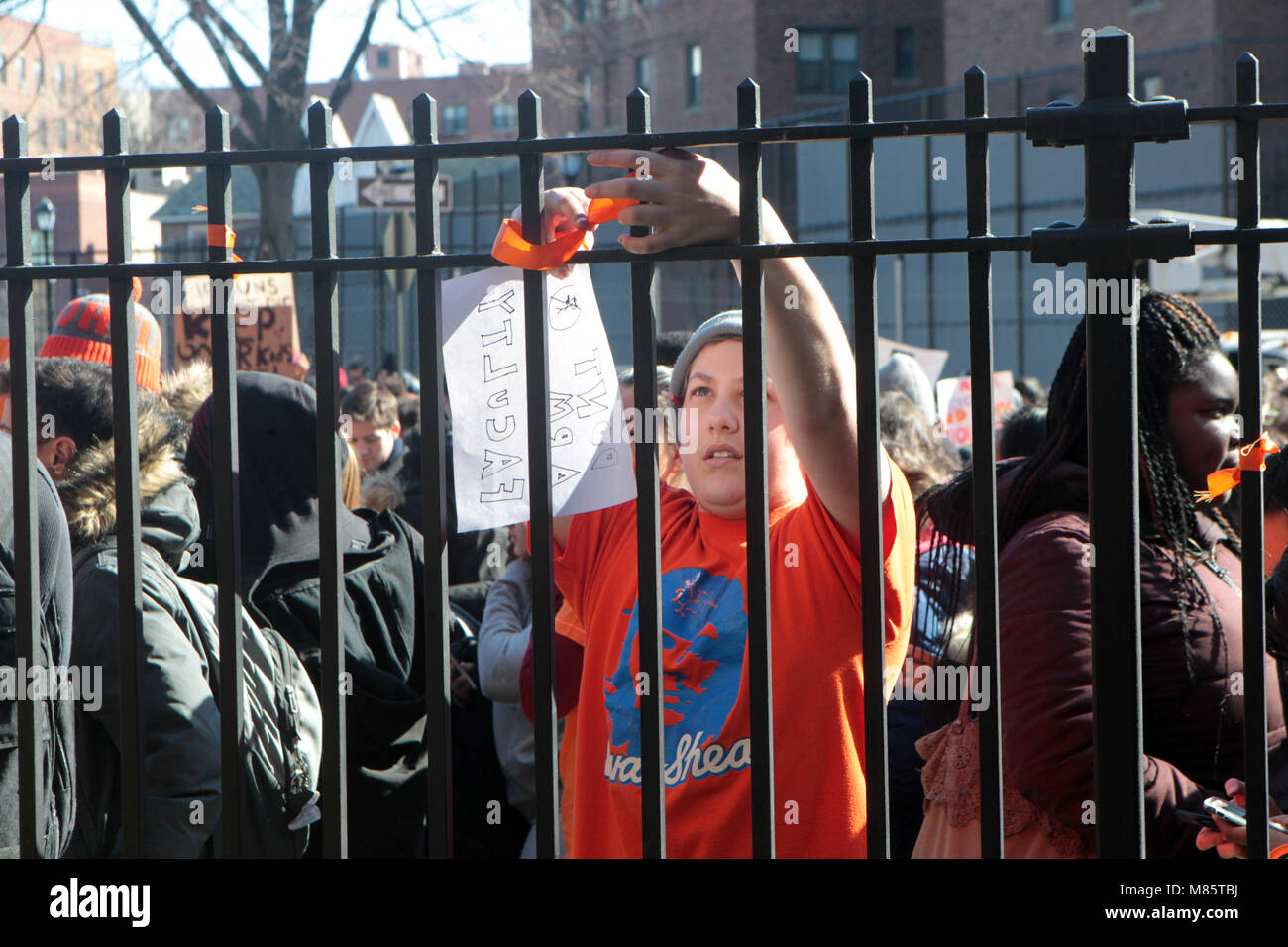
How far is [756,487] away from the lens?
6.13ft

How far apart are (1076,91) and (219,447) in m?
27.2

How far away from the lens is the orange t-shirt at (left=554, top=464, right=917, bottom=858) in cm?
209

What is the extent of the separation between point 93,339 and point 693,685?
8.51ft

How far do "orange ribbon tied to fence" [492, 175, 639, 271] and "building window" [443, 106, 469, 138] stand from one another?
2615 inches

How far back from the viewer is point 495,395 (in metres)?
1.97

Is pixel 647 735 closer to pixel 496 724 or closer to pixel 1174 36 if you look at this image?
pixel 496 724

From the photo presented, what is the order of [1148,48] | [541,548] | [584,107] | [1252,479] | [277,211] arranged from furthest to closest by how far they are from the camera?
[584,107] < [1148,48] < [277,211] < [541,548] < [1252,479]

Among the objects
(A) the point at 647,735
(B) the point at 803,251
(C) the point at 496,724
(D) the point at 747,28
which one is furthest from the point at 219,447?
(D) the point at 747,28

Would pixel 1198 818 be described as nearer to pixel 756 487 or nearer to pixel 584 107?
pixel 756 487

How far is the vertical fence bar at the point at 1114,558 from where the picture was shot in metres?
1.85

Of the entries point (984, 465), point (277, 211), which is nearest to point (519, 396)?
point (984, 465)

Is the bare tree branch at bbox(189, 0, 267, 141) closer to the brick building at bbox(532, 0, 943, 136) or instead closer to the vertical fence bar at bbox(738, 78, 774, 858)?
the vertical fence bar at bbox(738, 78, 774, 858)

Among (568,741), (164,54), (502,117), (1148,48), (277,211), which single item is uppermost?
(502,117)

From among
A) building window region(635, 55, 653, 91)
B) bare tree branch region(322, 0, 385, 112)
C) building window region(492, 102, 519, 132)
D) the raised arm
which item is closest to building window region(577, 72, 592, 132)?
building window region(635, 55, 653, 91)
